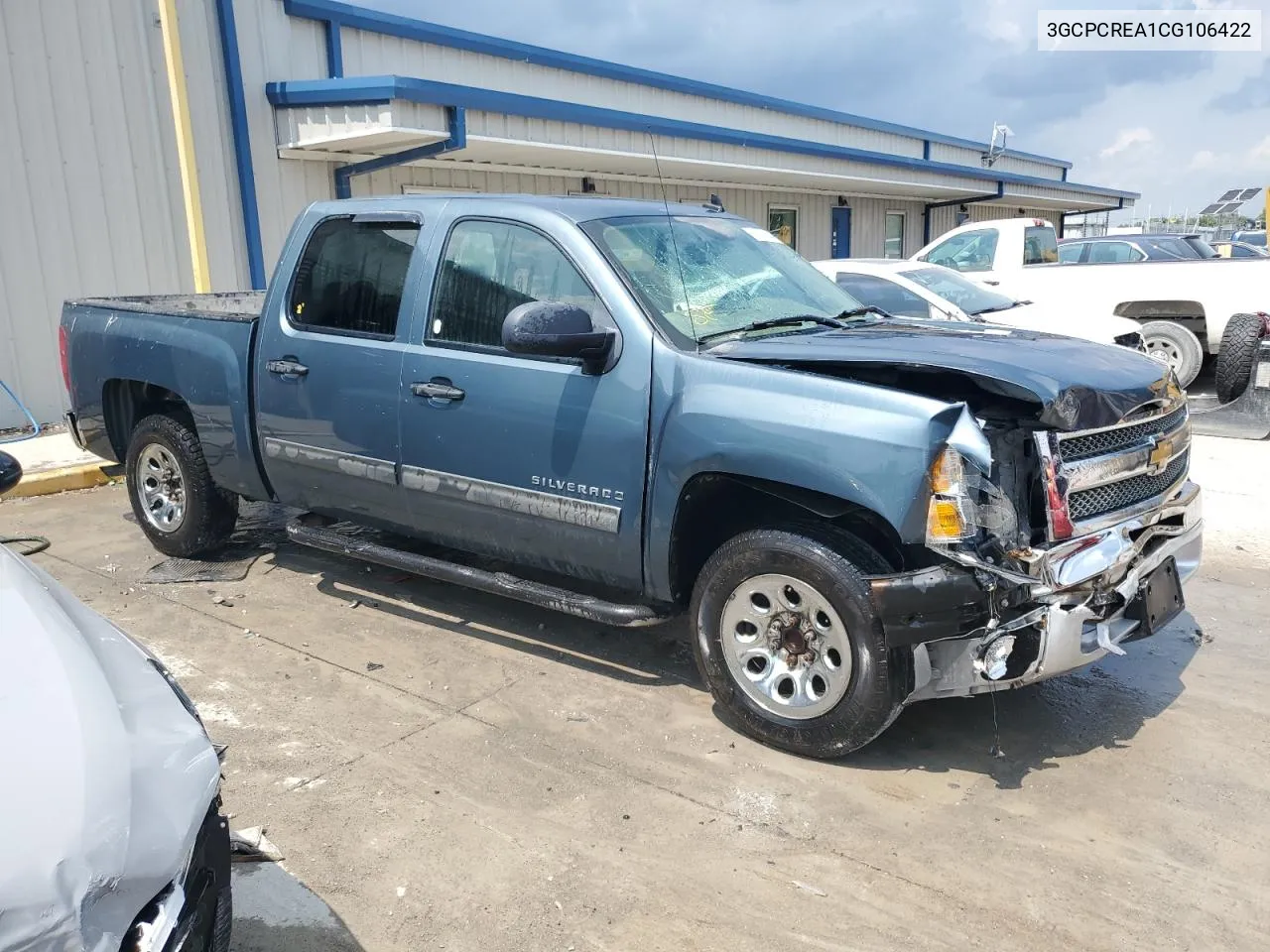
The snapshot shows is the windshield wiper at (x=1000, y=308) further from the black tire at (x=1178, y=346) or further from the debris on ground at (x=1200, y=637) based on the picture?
the debris on ground at (x=1200, y=637)

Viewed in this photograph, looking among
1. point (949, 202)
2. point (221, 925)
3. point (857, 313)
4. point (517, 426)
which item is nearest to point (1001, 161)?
point (949, 202)

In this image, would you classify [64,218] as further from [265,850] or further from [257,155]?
[265,850]

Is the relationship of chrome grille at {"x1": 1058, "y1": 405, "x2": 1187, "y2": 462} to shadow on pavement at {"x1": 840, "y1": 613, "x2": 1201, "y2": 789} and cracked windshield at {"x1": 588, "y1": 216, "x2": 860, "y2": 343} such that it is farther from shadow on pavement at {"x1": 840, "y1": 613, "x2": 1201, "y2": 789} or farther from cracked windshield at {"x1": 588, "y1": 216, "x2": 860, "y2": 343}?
cracked windshield at {"x1": 588, "y1": 216, "x2": 860, "y2": 343}

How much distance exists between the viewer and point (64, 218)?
973 cm

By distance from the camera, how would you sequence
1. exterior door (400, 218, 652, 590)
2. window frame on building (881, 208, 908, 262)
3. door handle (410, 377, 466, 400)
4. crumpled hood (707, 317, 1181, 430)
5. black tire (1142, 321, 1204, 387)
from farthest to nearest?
window frame on building (881, 208, 908, 262) → black tire (1142, 321, 1204, 387) → door handle (410, 377, 466, 400) → exterior door (400, 218, 652, 590) → crumpled hood (707, 317, 1181, 430)

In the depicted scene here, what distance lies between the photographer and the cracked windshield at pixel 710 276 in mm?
4172

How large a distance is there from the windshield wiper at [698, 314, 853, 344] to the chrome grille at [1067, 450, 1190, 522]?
1268 mm

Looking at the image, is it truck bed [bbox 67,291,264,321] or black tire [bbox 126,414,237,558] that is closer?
black tire [bbox 126,414,237,558]

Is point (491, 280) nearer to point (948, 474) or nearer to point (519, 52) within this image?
point (948, 474)

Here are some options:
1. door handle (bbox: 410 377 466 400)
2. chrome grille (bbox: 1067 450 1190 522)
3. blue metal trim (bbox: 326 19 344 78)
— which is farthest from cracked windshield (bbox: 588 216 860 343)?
blue metal trim (bbox: 326 19 344 78)

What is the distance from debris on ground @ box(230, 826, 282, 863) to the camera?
3.07m

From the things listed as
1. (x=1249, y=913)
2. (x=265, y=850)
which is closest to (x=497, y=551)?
(x=265, y=850)

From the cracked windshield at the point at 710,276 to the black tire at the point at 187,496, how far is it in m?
2.93

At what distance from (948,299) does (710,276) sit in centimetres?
553
